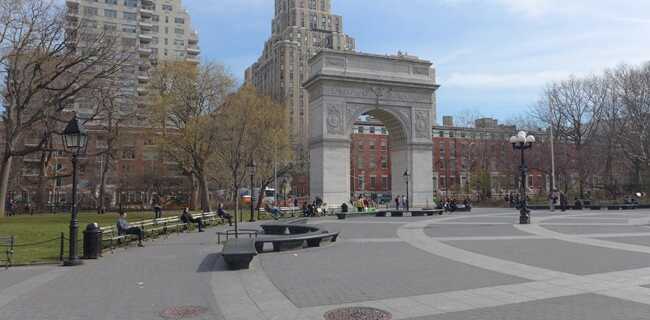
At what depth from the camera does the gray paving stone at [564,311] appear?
648cm

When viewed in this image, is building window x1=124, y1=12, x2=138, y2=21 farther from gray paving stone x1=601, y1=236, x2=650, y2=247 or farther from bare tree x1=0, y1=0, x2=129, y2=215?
gray paving stone x1=601, y1=236, x2=650, y2=247

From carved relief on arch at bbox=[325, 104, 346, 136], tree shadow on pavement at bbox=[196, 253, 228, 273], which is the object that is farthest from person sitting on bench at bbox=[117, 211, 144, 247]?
carved relief on arch at bbox=[325, 104, 346, 136]

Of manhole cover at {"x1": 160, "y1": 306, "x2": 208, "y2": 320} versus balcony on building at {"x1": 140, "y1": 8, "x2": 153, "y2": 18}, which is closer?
manhole cover at {"x1": 160, "y1": 306, "x2": 208, "y2": 320}

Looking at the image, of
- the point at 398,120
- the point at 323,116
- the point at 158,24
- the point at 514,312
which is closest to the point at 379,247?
the point at 514,312

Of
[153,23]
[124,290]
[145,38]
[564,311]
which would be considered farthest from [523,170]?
[153,23]

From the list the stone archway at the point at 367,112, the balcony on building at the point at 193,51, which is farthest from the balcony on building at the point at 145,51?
the stone archway at the point at 367,112

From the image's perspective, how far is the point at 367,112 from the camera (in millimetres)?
43531

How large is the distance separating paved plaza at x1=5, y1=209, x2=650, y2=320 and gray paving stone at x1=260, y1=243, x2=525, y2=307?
2 cm

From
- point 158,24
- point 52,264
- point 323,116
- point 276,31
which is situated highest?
point 276,31

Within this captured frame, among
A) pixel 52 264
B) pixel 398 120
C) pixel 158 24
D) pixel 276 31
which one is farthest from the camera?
pixel 276 31

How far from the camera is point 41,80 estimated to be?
27750mm

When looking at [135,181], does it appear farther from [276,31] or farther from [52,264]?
[276,31]

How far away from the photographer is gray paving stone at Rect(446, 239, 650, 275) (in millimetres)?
10383

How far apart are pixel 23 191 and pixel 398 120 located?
150 ft
